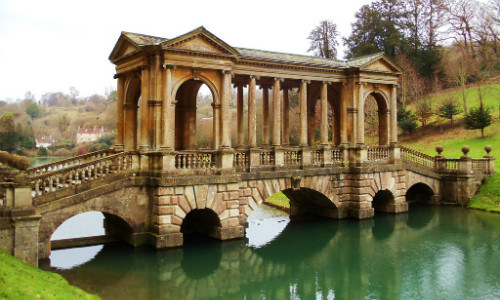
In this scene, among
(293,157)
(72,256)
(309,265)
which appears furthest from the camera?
(293,157)

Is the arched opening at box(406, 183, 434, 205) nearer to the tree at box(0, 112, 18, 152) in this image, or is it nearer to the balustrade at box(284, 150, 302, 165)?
the balustrade at box(284, 150, 302, 165)

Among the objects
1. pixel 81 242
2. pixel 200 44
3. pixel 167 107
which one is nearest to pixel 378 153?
pixel 200 44

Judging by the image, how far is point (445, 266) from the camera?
1542 cm

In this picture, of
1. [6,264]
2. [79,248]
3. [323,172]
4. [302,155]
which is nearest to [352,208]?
[323,172]

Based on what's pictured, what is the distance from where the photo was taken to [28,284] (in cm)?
982

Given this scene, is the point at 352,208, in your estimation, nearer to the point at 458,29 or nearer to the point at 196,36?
the point at 196,36

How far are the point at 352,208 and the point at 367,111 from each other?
2368cm

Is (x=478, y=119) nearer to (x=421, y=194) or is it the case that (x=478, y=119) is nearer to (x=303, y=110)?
(x=421, y=194)

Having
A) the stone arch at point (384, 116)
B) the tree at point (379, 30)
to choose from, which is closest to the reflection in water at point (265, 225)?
the stone arch at point (384, 116)

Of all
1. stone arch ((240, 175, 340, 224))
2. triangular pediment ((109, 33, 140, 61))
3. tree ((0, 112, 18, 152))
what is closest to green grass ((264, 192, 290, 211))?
stone arch ((240, 175, 340, 224))

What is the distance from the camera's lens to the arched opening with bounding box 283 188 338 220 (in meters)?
23.2

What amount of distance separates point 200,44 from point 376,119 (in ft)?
100

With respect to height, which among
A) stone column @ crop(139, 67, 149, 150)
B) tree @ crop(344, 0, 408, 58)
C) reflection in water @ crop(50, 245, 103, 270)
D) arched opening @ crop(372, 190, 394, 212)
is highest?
tree @ crop(344, 0, 408, 58)

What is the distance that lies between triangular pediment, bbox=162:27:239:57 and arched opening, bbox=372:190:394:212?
41.3 ft
